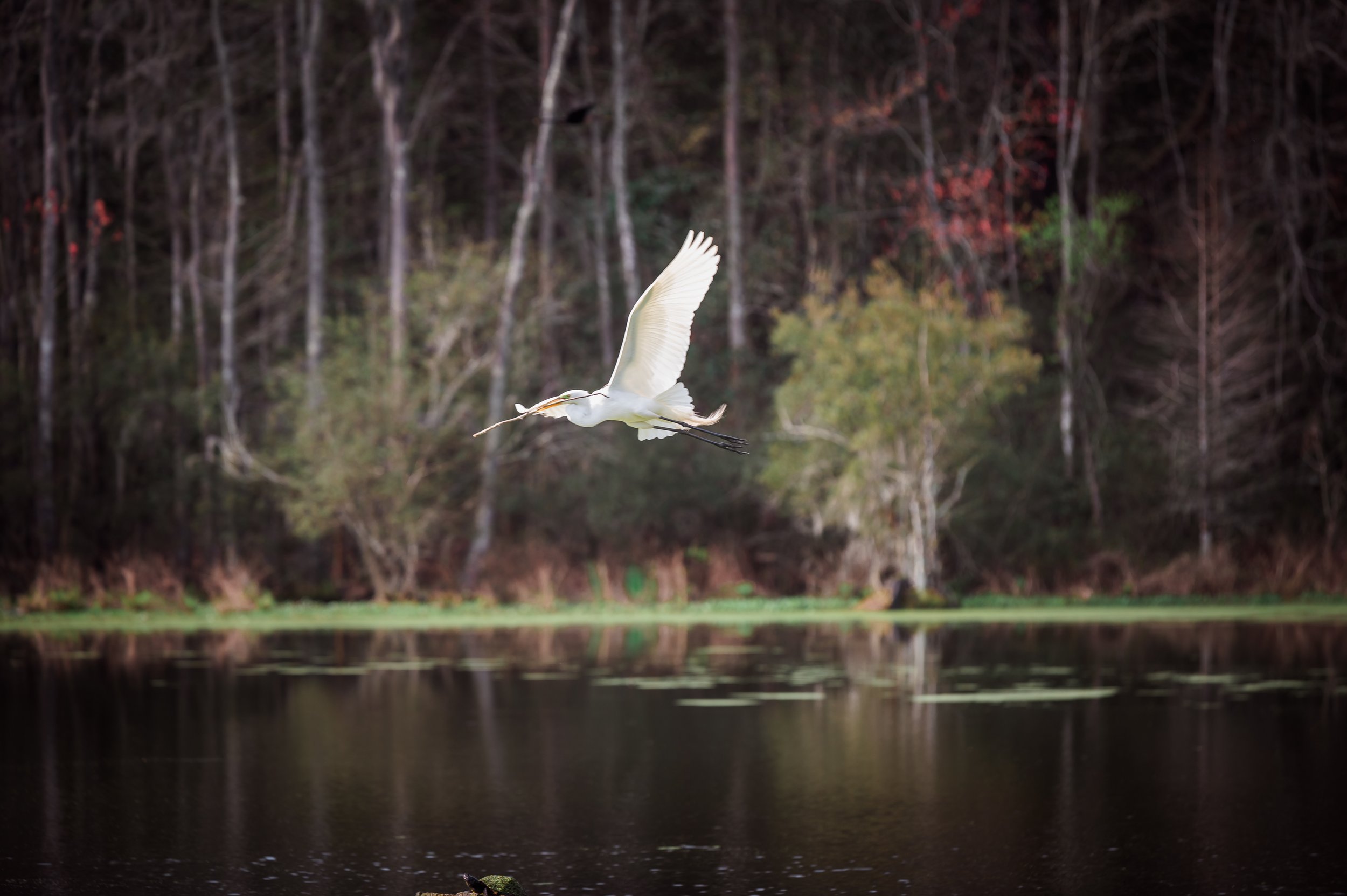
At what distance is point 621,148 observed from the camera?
35.9m

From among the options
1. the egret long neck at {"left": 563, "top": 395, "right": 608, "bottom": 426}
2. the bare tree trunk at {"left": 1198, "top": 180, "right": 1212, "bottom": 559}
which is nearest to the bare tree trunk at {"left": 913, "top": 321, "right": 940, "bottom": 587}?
the bare tree trunk at {"left": 1198, "top": 180, "right": 1212, "bottom": 559}

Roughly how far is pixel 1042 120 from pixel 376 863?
28662 millimetres

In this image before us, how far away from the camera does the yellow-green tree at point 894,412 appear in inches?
1174

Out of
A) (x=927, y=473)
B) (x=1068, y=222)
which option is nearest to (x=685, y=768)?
(x=927, y=473)

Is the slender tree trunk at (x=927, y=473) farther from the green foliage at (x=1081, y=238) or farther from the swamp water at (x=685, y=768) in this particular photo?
the green foliage at (x=1081, y=238)

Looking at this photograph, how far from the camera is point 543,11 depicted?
38.1 m

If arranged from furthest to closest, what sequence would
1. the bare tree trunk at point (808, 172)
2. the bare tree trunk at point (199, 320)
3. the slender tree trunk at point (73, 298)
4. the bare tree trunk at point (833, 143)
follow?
the bare tree trunk at point (833, 143) → the bare tree trunk at point (808, 172) → the bare tree trunk at point (199, 320) → the slender tree trunk at point (73, 298)

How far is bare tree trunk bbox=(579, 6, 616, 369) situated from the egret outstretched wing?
89.1 ft

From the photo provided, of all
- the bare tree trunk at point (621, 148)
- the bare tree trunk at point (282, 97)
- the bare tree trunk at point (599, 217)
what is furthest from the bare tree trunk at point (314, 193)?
the bare tree trunk at point (599, 217)

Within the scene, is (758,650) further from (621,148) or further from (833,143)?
(833,143)

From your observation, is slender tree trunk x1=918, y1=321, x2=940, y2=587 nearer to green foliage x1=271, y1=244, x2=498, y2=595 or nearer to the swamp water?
the swamp water

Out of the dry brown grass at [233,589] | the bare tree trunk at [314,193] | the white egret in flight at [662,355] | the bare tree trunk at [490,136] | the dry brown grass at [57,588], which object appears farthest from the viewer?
the bare tree trunk at [490,136]

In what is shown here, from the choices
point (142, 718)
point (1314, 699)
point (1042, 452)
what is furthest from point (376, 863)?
point (1042, 452)

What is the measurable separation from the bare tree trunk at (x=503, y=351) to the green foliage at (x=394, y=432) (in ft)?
1.20
